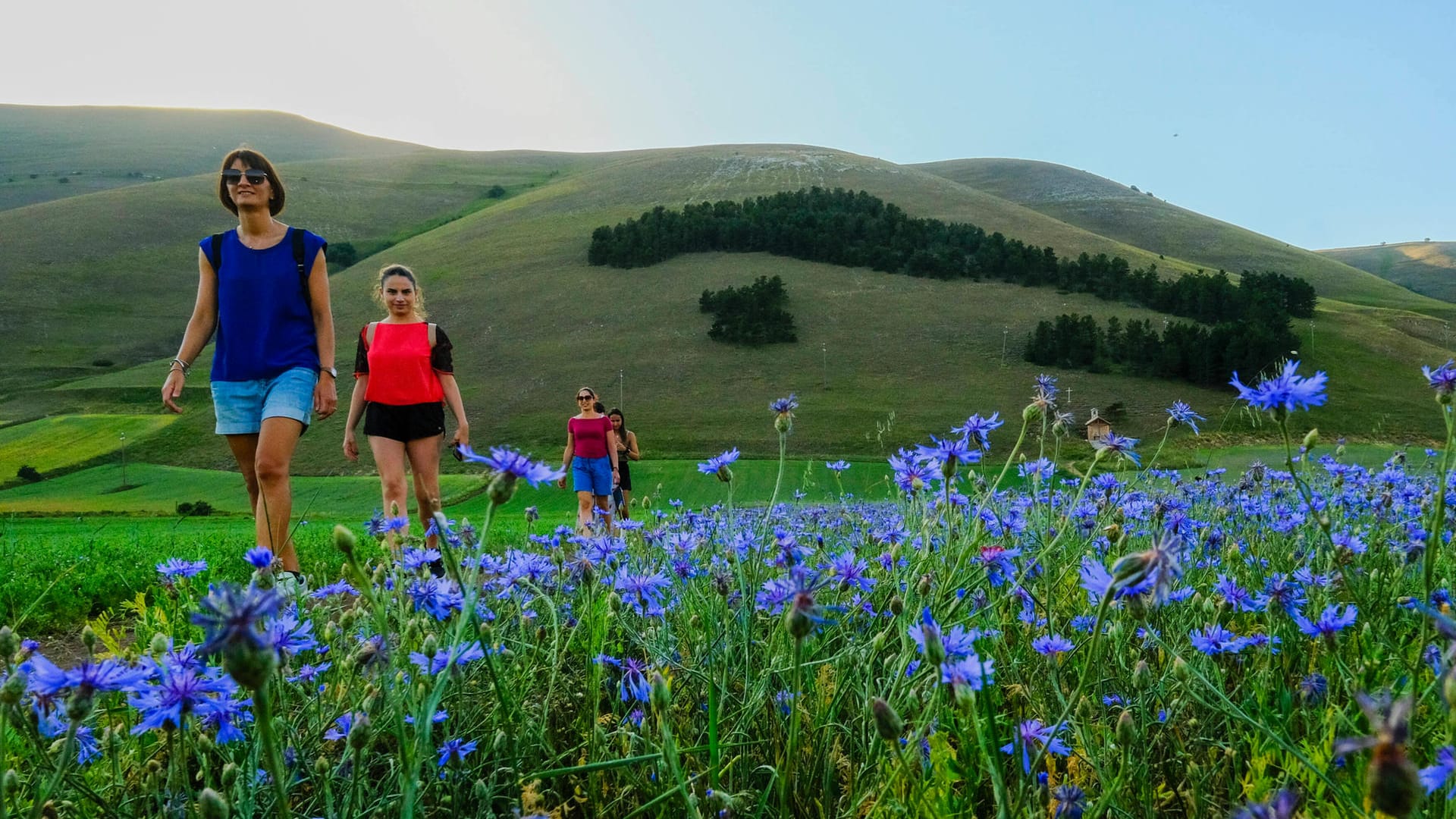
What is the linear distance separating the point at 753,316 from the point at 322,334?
108 ft

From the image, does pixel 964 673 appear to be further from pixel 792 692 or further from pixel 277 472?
pixel 277 472

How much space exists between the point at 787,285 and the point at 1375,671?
40.3 metres

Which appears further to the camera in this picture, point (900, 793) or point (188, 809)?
point (900, 793)

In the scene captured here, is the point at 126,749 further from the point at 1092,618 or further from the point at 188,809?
the point at 1092,618

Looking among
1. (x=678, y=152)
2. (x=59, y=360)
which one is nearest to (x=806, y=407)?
(x=59, y=360)

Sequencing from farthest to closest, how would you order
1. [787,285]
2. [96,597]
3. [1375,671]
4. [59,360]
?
[59,360], [787,285], [96,597], [1375,671]

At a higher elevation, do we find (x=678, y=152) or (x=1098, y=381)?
(x=678, y=152)

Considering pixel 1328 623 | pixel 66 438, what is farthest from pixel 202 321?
A: pixel 66 438

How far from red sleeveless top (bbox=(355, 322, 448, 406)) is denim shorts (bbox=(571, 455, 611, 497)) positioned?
8.62 ft

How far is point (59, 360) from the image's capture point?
4606cm

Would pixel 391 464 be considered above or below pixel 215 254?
below

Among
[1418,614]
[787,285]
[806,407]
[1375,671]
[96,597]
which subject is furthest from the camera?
[787,285]

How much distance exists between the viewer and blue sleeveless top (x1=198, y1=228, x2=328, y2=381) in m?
3.64

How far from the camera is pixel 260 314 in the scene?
367 cm
